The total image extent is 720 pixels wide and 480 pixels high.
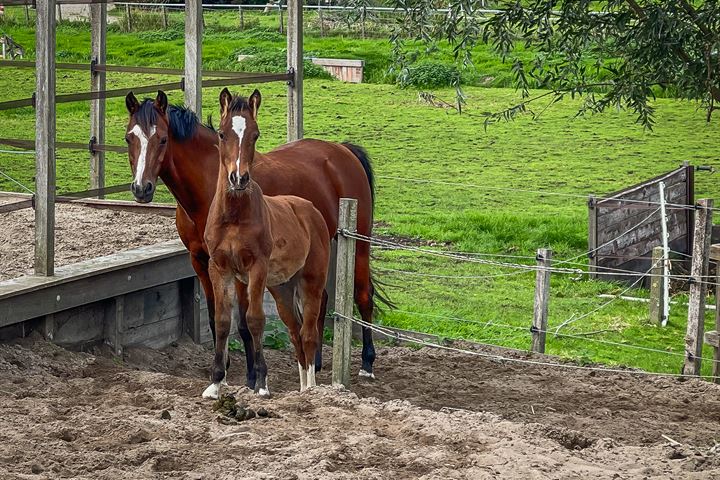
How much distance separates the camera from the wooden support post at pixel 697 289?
27.6 ft

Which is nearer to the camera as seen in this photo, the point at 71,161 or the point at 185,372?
the point at 185,372

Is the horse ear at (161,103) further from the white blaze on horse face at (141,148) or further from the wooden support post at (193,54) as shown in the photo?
the wooden support post at (193,54)

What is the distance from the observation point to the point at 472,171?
1852 centimetres

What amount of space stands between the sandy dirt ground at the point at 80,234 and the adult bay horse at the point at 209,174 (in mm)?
1375

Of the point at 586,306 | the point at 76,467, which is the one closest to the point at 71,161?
the point at 586,306

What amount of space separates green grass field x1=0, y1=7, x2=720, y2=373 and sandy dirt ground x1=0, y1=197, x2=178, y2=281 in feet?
7.71

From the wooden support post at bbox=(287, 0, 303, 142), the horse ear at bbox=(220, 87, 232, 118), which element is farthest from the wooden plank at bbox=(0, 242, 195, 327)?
the wooden support post at bbox=(287, 0, 303, 142)

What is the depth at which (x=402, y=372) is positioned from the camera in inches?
335

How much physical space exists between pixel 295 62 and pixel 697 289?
3.88 meters

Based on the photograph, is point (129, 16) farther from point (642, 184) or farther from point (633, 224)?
point (633, 224)

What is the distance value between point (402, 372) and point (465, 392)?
686 millimetres

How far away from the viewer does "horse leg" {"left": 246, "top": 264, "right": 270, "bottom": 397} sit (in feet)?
21.7

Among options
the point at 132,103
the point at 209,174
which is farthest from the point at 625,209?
the point at 132,103

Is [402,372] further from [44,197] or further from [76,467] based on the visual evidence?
[76,467]
